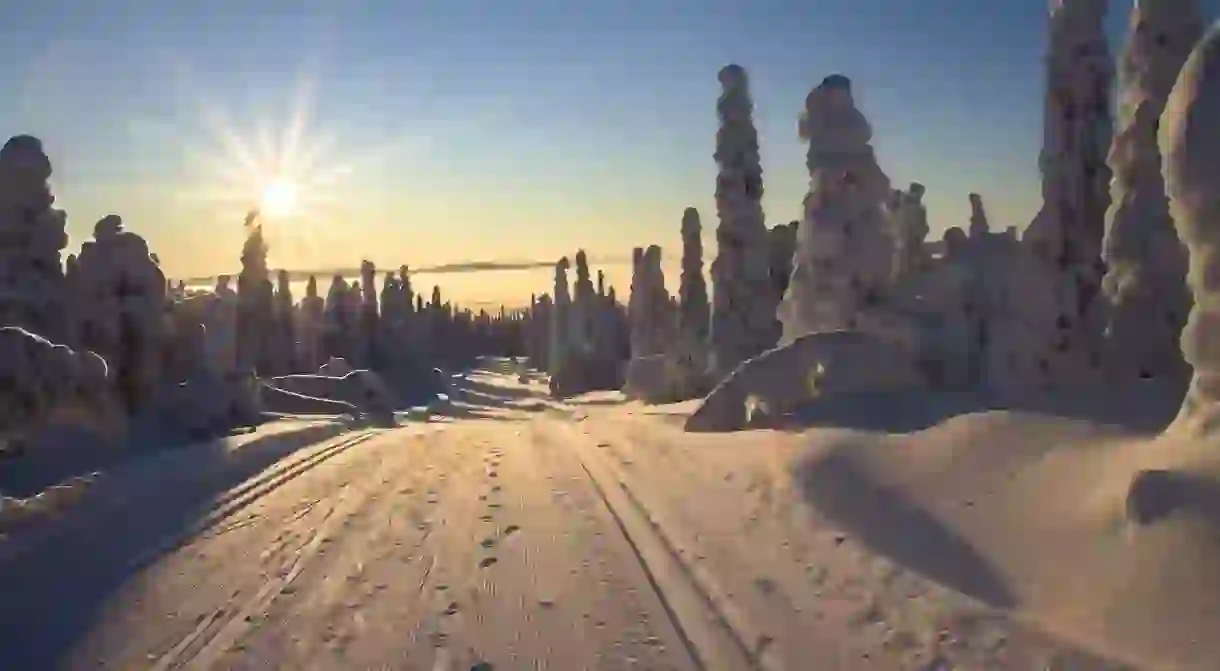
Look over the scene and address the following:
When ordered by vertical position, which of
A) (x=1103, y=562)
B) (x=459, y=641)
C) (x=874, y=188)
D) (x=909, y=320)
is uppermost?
(x=874, y=188)

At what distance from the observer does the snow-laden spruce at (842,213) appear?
77.8 feet

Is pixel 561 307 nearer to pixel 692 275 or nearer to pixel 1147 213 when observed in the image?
pixel 692 275

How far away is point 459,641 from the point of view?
18.9 ft

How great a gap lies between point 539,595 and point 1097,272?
20339 mm

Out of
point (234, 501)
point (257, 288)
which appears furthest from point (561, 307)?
point (234, 501)

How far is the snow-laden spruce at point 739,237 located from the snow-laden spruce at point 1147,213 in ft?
51.0

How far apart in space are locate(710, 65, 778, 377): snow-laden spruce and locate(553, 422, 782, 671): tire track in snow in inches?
955

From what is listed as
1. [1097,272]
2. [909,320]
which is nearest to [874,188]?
[909,320]

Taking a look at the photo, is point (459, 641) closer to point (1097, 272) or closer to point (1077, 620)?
point (1077, 620)

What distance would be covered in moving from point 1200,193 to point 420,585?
6.89 meters

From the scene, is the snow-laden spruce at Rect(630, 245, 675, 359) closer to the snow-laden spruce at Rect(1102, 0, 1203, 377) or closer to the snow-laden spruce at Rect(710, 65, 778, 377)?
the snow-laden spruce at Rect(710, 65, 778, 377)

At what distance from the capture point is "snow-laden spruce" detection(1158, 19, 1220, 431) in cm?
702

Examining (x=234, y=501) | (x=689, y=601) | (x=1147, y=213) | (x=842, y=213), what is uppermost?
(x=842, y=213)

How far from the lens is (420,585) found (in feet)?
22.6
